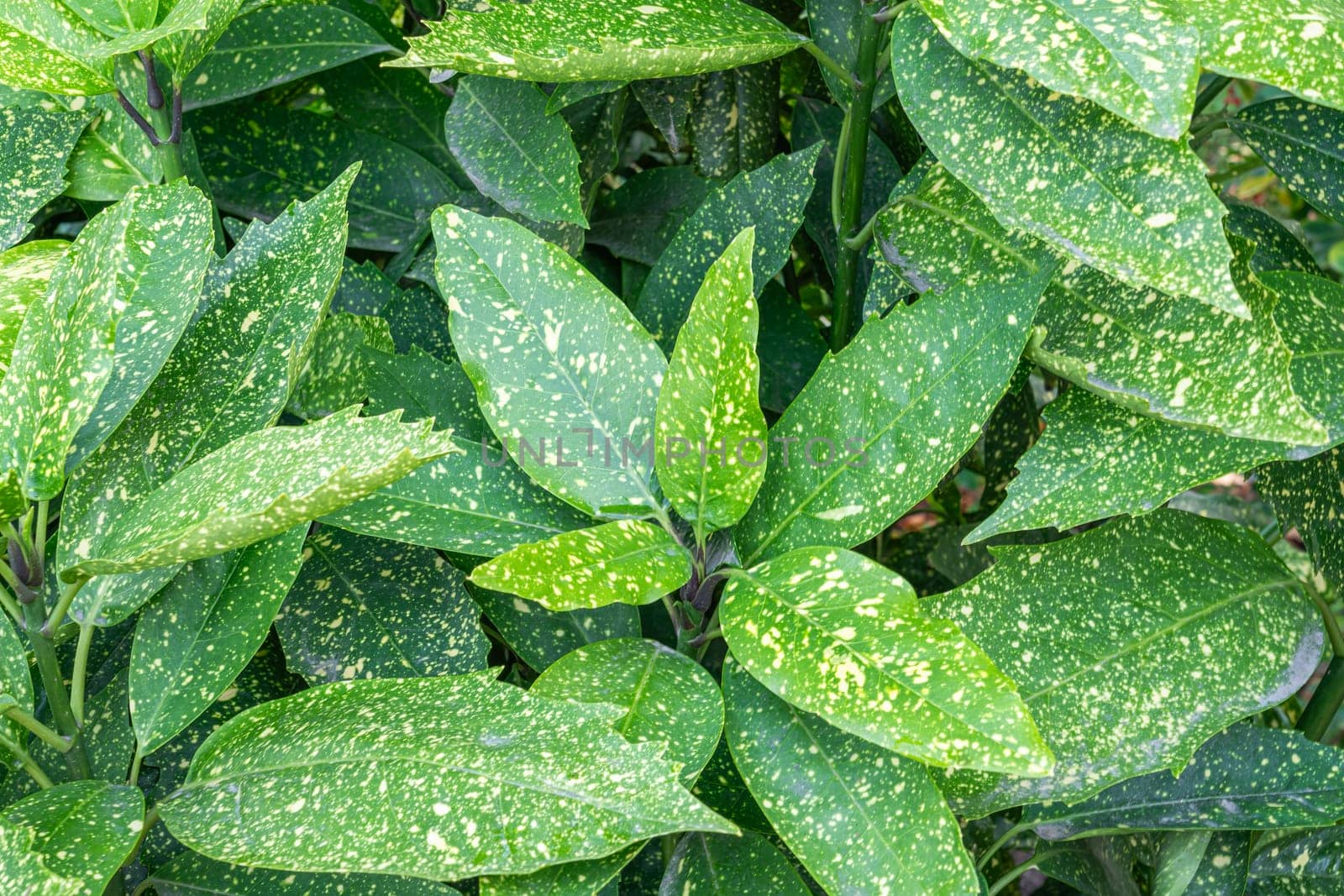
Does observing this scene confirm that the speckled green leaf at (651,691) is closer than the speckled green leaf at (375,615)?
Yes

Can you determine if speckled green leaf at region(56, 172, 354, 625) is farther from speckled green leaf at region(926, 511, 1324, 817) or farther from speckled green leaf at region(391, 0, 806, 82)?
speckled green leaf at region(926, 511, 1324, 817)

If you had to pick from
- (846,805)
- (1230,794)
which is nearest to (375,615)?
(846,805)

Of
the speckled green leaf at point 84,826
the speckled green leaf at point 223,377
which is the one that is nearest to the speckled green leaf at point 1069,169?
the speckled green leaf at point 223,377

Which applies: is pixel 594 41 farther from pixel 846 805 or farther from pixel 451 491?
pixel 846 805

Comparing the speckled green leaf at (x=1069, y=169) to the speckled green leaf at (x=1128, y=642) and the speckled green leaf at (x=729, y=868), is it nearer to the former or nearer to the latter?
the speckled green leaf at (x=1128, y=642)

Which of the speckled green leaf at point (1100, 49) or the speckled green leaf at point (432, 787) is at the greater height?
the speckled green leaf at point (1100, 49)

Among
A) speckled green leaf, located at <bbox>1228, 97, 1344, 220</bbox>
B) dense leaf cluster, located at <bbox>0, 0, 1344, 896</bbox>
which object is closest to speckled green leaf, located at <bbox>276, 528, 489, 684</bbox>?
dense leaf cluster, located at <bbox>0, 0, 1344, 896</bbox>

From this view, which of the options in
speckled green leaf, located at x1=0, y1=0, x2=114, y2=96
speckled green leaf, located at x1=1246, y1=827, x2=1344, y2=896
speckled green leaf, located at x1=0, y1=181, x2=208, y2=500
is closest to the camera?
speckled green leaf, located at x1=0, y1=181, x2=208, y2=500
